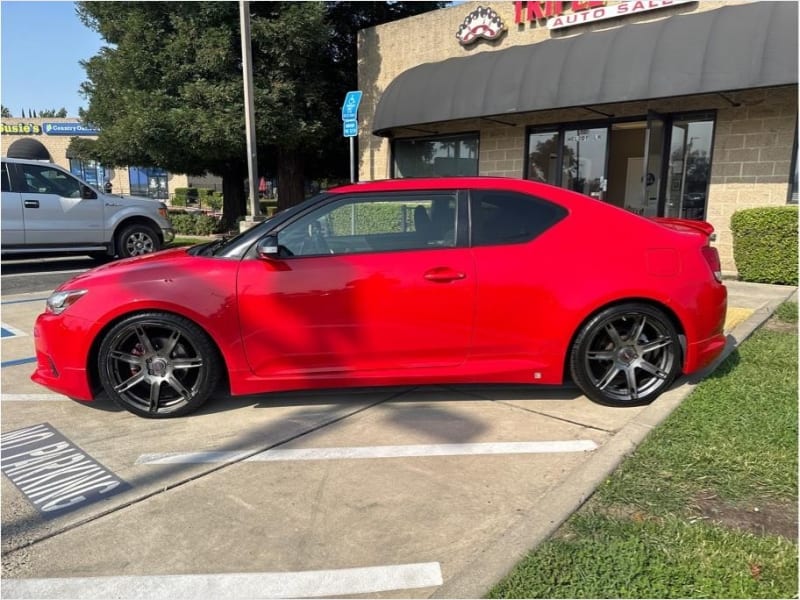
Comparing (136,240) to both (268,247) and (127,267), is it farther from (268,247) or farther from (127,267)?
(268,247)

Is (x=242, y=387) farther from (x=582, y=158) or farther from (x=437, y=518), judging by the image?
(x=582, y=158)

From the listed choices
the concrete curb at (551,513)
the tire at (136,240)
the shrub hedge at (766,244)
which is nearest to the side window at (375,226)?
the concrete curb at (551,513)

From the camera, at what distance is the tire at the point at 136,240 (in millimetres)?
11227

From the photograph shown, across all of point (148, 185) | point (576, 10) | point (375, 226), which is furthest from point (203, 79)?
point (148, 185)

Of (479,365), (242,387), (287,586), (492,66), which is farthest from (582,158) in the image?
(287,586)

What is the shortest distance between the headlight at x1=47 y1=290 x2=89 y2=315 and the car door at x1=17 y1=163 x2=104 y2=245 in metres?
7.76

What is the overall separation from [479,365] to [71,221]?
9.58 meters

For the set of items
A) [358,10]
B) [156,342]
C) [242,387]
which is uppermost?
[358,10]

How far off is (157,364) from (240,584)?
1976 millimetres

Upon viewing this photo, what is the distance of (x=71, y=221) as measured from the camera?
34.9ft

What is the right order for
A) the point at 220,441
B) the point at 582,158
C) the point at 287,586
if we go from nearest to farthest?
the point at 287,586, the point at 220,441, the point at 582,158

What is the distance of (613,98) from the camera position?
9.41 m

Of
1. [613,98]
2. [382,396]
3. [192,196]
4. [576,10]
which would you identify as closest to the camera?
[382,396]

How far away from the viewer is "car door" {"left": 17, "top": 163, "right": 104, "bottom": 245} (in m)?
10.3
